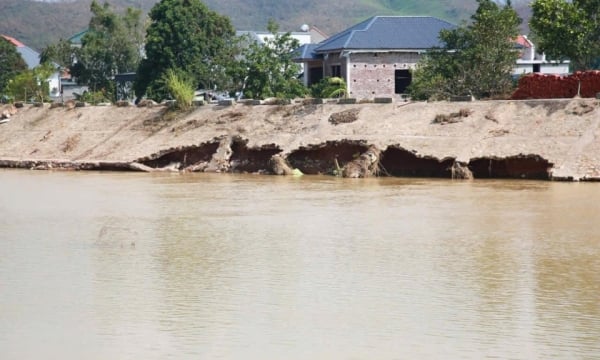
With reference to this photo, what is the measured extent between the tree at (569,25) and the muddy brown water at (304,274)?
11.3 meters

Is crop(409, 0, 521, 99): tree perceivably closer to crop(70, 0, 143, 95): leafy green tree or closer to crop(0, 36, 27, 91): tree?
crop(70, 0, 143, 95): leafy green tree

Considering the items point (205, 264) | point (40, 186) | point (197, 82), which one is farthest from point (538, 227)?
point (197, 82)

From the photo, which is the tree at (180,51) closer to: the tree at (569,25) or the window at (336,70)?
the window at (336,70)

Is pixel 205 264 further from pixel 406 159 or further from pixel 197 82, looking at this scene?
pixel 197 82

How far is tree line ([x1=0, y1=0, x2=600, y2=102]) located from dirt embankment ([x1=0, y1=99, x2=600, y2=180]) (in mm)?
2671

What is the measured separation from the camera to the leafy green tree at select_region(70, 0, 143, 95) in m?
63.7

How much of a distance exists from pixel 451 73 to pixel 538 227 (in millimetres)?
19794

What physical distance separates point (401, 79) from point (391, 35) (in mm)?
1818

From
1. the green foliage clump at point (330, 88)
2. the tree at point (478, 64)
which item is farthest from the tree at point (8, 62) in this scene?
the tree at point (478, 64)

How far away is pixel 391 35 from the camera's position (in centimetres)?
4594

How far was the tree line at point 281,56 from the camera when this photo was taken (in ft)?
116

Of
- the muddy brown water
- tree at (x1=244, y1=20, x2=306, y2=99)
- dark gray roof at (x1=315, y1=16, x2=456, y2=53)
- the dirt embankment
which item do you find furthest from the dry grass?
dark gray roof at (x1=315, y1=16, x2=456, y2=53)

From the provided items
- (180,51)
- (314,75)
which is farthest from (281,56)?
(180,51)

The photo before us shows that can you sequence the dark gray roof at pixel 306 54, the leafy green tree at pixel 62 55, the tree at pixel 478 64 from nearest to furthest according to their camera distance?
the tree at pixel 478 64 → the dark gray roof at pixel 306 54 → the leafy green tree at pixel 62 55
